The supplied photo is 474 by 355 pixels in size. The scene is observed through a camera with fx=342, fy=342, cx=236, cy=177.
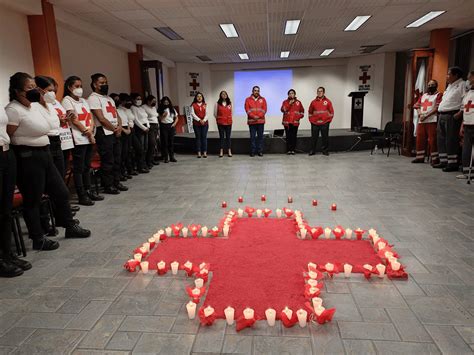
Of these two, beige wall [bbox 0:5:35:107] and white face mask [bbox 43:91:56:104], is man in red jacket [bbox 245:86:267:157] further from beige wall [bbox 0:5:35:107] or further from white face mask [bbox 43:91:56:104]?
white face mask [bbox 43:91:56:104]

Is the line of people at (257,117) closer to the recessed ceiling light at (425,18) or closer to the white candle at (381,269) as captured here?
the recessed ceiling light at (425,18)

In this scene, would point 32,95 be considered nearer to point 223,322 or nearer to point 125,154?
point 223,322

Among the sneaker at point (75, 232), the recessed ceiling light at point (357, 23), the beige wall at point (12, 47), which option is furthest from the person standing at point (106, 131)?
the recessed ceiling light at point (357, 23)

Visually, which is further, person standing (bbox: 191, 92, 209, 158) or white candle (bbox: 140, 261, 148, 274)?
person standing (bbox: 191, 92, 209, 158)

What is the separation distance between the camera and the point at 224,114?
313 inches

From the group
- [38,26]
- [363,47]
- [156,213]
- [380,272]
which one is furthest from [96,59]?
[363,47]

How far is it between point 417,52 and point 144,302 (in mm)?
7537

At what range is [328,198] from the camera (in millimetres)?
4488

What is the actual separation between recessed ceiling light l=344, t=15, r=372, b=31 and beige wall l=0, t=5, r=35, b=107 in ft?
18.4

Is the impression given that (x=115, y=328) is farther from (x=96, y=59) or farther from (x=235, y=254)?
(x=96, y=59)

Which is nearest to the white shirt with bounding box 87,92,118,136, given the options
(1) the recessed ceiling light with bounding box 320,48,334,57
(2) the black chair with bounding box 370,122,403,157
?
(2) the black chair with bounding box 370,122,403,157

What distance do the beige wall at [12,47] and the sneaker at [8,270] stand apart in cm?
254

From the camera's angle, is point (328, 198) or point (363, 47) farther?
point (363, 47)

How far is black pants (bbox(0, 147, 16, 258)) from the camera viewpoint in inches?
101
